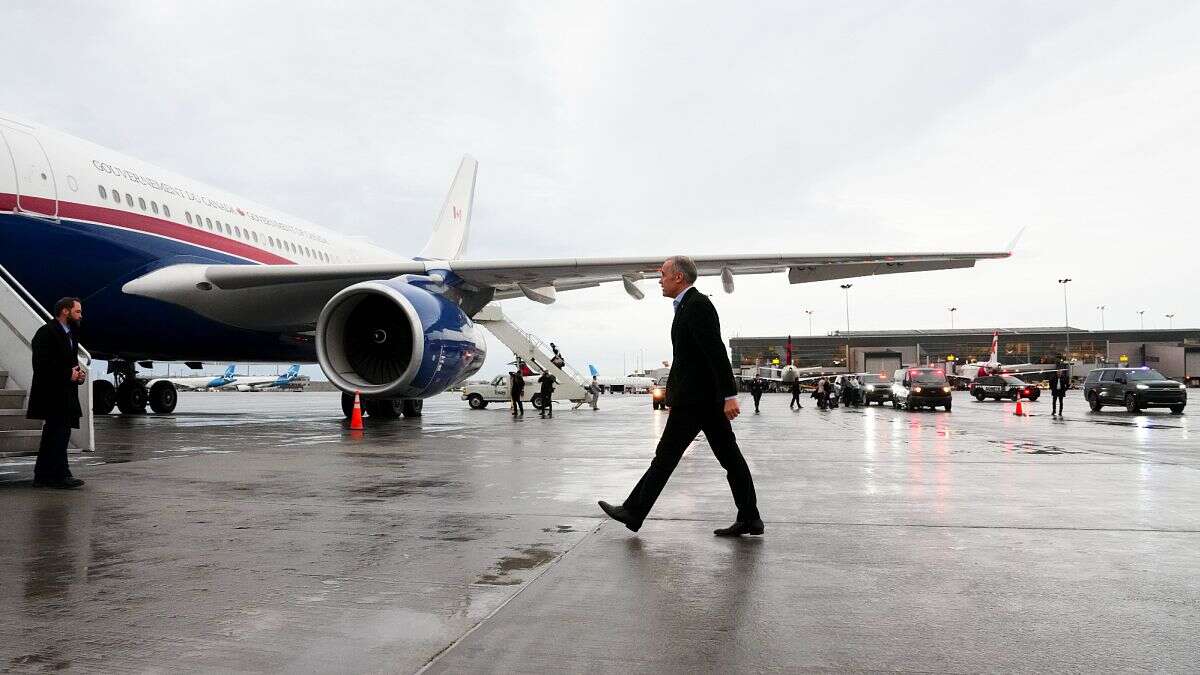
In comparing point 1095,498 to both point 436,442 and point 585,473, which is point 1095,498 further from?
point 436,442

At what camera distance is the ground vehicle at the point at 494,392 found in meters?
27.3

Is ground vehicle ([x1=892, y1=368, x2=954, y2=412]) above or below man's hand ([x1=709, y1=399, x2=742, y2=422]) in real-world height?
below

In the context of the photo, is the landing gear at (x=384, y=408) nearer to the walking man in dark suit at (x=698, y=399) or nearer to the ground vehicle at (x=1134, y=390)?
the walking man in dark suit at (x=698, y=399)

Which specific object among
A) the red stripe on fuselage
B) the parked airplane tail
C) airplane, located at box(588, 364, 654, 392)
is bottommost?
airplane, located at box(588, 364, 654, 392)

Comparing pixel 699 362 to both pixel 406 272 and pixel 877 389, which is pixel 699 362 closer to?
pixel 406 272

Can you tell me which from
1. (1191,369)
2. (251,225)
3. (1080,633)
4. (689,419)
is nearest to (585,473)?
(689,419)

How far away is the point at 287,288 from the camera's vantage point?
13.6m

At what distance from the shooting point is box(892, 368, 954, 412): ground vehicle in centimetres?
2600

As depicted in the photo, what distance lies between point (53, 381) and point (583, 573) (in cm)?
486

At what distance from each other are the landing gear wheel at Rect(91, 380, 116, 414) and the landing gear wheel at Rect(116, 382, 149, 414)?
15 centimetres

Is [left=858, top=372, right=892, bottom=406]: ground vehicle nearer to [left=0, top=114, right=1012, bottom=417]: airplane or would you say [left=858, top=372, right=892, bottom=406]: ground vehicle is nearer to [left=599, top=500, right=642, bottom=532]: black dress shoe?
[left=0, top=114, right=1012, bottom=417]: airplane

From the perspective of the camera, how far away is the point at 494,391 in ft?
95.0

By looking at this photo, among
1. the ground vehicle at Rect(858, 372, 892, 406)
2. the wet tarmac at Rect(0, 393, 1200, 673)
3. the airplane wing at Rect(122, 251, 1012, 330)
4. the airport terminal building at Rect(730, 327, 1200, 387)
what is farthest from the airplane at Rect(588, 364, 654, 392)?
the wet tarmac at Rect(0, 393, 1200, 673)

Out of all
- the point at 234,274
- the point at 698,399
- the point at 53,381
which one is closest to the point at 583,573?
the point at 698,399
